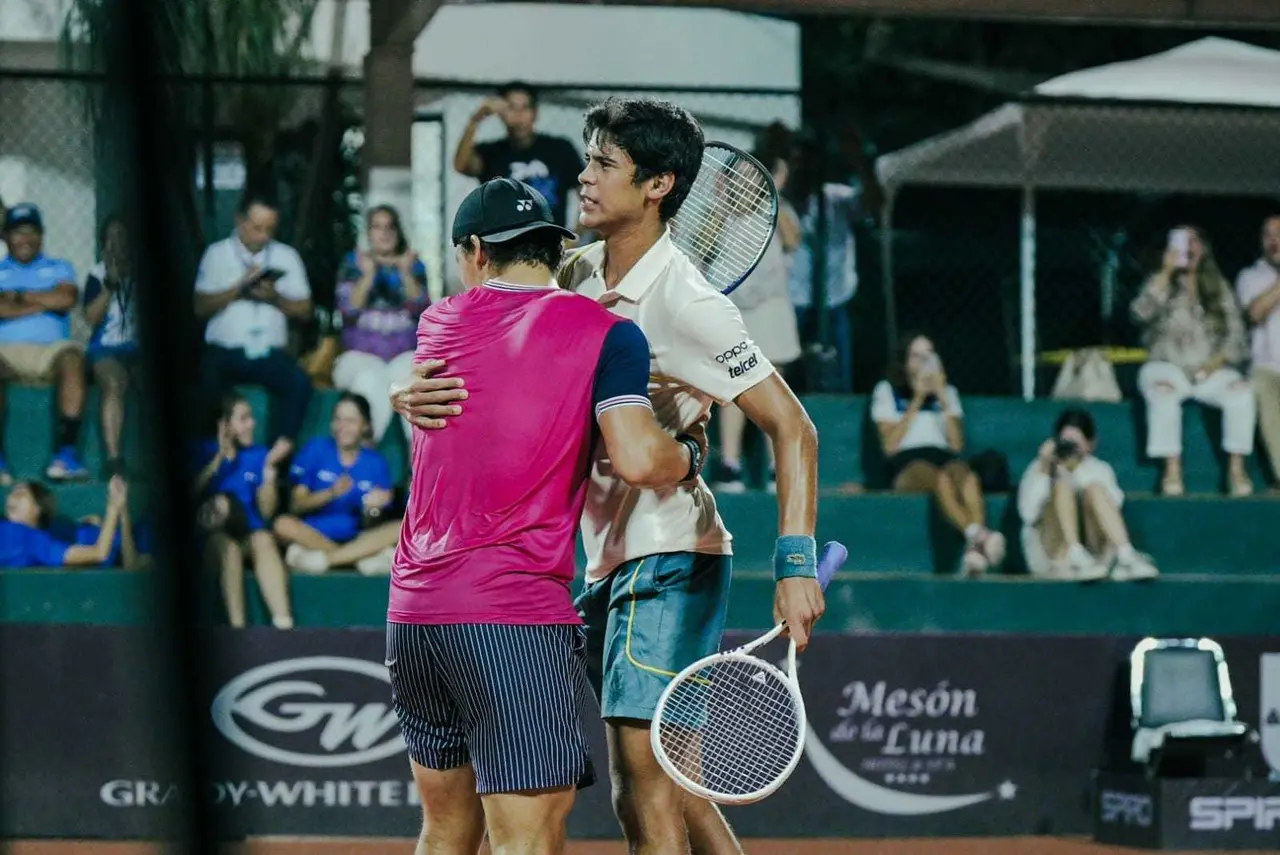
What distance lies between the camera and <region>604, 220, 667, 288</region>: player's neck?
415 cm

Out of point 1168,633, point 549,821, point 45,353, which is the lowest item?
point 1168,633

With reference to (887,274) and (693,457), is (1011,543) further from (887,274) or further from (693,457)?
(693,457)

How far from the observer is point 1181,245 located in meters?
9.62

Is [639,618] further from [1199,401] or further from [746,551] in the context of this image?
[1199,401]

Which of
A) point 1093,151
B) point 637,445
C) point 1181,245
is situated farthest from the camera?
point 1093,151

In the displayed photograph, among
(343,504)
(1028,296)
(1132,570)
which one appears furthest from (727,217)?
(1028,296)

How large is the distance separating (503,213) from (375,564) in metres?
4.87

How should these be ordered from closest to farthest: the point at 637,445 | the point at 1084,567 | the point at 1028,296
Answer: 1. the point at 637,445
2. the point at 1084,567
3. the point at 1028,296

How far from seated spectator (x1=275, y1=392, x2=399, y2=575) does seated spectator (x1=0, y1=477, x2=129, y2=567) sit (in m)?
0.80

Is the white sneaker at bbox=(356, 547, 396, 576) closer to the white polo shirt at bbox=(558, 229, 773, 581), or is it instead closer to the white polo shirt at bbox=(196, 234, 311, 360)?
the white polo shirt at bbox=(196, 234, 311, 360)

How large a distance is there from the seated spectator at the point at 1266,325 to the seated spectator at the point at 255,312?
4.70m

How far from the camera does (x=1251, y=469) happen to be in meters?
9.65

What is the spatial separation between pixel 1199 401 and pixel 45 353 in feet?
18.5

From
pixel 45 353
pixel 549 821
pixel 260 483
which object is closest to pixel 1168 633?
pixel 260 483
